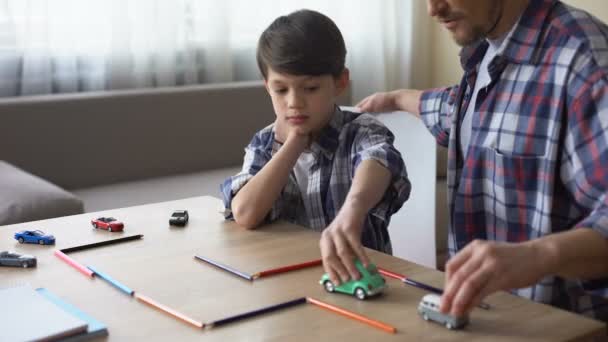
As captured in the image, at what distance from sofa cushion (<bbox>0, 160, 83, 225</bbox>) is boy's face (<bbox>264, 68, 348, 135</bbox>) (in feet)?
3.05

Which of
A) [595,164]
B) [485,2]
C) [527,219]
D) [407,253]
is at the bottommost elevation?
[407,253]

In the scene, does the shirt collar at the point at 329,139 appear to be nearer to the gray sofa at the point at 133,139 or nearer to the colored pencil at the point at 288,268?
the colored pencil at the point at 288,268

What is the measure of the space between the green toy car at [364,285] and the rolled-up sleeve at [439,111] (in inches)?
24.7

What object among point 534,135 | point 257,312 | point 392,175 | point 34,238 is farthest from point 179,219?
point 534,135

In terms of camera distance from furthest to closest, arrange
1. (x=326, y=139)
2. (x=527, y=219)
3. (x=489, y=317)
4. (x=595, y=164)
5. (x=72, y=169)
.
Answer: (x=72, y=169)
(x=326, y=139)
(x=527, y=219)
(x=595, y=164)
(x=489, y=317)

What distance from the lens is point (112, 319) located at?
1009mm

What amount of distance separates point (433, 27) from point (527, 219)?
295 centimetres

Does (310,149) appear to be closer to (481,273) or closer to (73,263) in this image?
(73,263)

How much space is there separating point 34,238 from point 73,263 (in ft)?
0.52

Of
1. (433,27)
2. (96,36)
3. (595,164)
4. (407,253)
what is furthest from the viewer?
(433,27)

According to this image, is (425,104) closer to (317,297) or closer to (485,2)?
(485,2)

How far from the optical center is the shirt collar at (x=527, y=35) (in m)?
1.38

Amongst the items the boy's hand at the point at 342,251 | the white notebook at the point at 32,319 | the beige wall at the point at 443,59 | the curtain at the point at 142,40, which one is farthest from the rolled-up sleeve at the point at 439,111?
the beige wall at the point at 443,59

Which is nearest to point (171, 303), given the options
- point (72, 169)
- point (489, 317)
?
point (489, 317)
